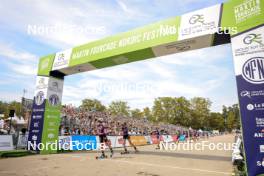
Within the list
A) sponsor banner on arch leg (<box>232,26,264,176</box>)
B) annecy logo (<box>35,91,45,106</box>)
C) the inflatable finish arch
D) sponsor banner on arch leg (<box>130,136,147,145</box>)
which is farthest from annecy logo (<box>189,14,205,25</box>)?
sponsor banner on arch leg (<box>130,136,147,145</box>)

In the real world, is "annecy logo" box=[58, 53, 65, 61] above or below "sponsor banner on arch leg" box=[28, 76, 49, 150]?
above

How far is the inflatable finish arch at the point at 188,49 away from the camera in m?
6.37

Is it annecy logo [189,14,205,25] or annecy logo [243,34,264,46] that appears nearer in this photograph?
annecy logo [243,34,264,46]

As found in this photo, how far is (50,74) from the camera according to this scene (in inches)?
523

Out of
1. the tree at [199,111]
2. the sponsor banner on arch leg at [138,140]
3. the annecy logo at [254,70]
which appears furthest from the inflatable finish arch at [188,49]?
the tree at [199,111]

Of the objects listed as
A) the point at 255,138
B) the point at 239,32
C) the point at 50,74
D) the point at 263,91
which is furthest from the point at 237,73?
the point at 50,74

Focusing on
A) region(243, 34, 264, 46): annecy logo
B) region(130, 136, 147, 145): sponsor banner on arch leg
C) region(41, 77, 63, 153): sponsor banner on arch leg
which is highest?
region(243, 34, 264, 46): annecy logo

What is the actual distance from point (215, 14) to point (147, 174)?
615cm

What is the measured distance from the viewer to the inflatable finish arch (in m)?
6.37

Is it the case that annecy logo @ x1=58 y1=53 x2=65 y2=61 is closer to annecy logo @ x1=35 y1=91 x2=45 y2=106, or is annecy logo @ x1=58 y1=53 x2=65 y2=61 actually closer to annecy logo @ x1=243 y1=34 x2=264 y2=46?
annecy logo @ x1=35 y1=91 x2=45 y2=106

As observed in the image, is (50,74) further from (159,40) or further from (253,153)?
(253,153)

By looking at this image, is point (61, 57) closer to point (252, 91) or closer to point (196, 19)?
point (196, 19)

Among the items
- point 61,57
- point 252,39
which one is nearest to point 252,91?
point 252,39

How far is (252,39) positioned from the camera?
6.71m
